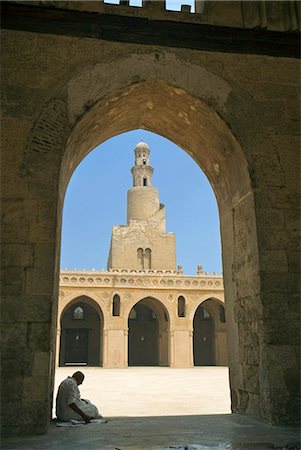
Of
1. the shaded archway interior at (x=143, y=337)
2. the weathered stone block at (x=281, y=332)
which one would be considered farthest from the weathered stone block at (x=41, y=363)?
the shaded archway interior at (x=143, y=337)

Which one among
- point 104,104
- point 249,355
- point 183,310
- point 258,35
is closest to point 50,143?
point 104,104

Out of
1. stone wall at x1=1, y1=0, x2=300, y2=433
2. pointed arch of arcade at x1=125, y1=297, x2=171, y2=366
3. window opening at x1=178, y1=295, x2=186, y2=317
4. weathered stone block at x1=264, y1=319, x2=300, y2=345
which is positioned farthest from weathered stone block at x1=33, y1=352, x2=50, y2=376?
pointed arch of arcade at x1=125, y1=297, x2=171, y2=366

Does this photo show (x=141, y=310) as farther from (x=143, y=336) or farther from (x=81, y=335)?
(x=81, y=335)

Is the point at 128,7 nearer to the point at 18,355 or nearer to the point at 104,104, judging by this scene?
the point at 104,104

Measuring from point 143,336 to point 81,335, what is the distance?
15.3 feet

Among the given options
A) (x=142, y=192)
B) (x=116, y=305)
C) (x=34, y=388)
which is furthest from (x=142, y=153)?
(x=34, y=388)

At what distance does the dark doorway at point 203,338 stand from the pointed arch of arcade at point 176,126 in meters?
26.9

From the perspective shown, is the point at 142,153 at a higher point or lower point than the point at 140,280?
higher

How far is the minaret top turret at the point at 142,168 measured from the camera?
146 feet

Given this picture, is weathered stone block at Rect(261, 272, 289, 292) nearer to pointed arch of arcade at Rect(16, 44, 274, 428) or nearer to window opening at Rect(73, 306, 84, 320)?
pointed arch of arcade at Rect(16, 44, 274, 428)

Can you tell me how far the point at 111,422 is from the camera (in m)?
5.07

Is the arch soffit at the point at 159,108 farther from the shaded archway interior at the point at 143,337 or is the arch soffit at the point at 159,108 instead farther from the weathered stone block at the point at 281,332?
the shaded archway interior at the point at 143,337

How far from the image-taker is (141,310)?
3300 centimetres

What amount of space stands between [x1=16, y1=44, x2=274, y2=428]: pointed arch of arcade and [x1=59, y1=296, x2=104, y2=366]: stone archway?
26.0m
